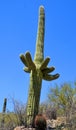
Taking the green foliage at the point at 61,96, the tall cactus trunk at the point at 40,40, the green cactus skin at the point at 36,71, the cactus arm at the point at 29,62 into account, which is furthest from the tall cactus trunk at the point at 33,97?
the green foliage at the point at 61,96

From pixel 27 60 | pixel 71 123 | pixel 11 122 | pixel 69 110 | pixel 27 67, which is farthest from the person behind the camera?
pixel 11 122

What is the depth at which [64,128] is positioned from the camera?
1839 centimetres

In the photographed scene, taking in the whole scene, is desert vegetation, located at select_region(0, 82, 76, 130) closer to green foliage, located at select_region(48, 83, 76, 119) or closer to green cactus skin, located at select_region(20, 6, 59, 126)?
green foliage, located at select_region(48, 83, 76, 119)

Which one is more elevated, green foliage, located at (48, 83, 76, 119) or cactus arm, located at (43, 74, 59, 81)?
green foliage, located at (48, 83, 76, 119)

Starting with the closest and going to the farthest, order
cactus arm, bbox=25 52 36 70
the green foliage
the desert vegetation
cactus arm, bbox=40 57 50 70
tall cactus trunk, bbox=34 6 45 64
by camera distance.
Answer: cactus arm, bbox=25 52 36 70
cactus arm, bbox=40 57 50 70
tall cactus trunk, bbox=34 6 45 64
the desert vegetation
the green foliage

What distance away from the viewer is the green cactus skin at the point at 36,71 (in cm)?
1276

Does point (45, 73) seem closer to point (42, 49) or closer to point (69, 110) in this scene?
point (42, 49)

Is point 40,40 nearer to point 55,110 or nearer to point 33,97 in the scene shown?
point 33,97

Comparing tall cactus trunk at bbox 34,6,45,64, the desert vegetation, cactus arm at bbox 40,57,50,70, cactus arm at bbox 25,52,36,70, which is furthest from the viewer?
the desert vegetation

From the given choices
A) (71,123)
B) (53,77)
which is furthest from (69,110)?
(53,77)

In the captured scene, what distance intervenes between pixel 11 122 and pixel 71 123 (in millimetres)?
5662

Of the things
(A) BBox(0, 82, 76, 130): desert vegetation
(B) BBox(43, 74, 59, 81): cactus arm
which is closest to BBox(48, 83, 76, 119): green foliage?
(A) BBox(0, 82, 76, 130): desert vegetation

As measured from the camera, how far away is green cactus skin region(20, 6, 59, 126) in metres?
12.8

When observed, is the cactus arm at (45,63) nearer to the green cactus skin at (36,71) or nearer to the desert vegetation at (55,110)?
the green cactus skin at (36,71)
